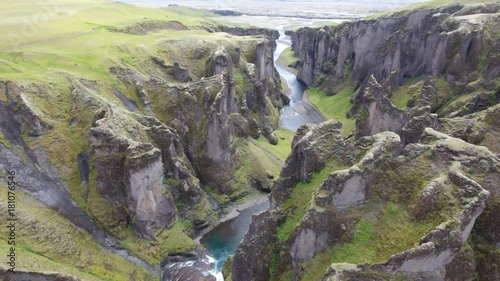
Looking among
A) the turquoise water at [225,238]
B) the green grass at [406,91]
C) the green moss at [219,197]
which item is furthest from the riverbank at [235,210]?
the green grass at [406,91]

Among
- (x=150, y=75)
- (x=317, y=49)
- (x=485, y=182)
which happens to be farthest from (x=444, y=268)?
(x=317, y=49)

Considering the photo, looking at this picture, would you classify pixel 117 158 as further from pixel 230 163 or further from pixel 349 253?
pixel 349 253

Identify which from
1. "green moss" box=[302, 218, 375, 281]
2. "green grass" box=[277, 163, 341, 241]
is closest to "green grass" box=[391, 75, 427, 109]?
"green grass" box=[277, 163, 341, 241]

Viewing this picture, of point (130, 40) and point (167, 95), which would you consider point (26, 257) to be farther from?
point (130, 40)

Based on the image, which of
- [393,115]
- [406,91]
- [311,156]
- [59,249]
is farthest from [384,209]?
[406,91]

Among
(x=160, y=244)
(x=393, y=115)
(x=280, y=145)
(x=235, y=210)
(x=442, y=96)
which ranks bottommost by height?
(x=235, y=210)

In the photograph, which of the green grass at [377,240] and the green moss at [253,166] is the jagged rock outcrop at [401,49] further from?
the green grass at [377,240]
